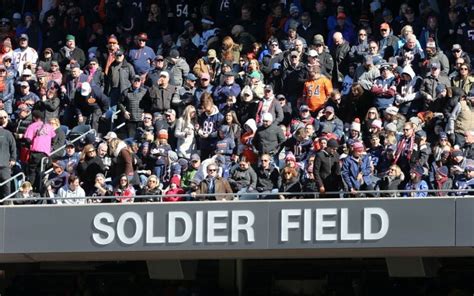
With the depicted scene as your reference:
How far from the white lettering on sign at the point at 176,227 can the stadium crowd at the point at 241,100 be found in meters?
0.33

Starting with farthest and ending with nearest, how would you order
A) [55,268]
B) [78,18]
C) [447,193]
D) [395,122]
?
1. [78,18]
2. [55,268]
3. [395,122]
4. [447,193]

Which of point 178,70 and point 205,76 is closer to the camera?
point 205,76

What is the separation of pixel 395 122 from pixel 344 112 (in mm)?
1119

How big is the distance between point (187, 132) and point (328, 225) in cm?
329

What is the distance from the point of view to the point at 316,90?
86.2 ft

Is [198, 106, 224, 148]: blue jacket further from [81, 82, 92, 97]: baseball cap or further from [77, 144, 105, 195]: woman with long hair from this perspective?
[81, 82, 92, 97]: baseball cap

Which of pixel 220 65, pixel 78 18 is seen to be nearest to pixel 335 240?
pixel 220 65

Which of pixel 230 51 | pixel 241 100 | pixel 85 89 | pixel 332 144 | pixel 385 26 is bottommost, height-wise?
pixel 332 144

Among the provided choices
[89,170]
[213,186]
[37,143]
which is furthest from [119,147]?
[213,186]

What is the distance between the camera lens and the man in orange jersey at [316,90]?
26.2 metres

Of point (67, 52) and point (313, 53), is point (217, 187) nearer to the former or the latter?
point (313, 53)

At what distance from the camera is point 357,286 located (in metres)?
25.6

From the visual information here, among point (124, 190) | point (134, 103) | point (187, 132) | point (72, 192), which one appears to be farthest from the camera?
point (134, 103)

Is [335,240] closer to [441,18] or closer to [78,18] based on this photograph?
[441,18]
